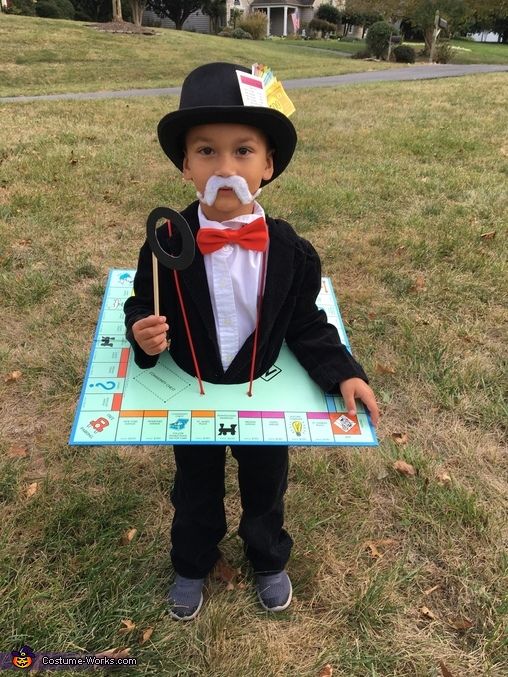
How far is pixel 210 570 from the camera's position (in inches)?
81.8

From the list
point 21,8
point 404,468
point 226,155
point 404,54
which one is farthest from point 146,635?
point 21,8

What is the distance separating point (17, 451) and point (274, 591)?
4.62 feet

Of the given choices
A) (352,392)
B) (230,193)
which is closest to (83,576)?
(352,392)

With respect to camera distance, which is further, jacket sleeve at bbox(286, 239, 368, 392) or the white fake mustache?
jacket sleeve at bbox(286, 239, 368, 392)

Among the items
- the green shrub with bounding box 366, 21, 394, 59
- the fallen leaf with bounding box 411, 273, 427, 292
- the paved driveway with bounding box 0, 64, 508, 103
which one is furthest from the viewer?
the green shrub with bounding box 366, 21, 394, 59

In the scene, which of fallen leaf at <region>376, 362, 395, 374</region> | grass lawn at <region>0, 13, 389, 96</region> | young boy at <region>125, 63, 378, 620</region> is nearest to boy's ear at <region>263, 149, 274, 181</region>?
young boy at <region>125, 63, 378, 620</region>

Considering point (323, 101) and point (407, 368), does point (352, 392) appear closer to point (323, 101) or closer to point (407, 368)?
point (407, 368)

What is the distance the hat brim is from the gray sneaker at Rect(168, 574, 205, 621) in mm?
1472

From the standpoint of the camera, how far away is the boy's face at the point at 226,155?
4.82 ft

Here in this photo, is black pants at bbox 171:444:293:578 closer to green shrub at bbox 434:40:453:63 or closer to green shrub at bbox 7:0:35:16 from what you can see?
green shrub at bbox 434:40:453:63

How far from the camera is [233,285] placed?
165 cm

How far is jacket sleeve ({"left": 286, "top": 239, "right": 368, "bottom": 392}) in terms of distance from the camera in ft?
5.63

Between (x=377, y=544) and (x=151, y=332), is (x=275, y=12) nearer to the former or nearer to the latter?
(x=377, y=544)

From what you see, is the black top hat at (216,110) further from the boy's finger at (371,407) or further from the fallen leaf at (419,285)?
the fallen leaf at (419,285)
